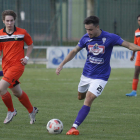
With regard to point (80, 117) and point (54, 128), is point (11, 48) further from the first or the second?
point (80, 117)

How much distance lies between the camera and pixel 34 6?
21828mm

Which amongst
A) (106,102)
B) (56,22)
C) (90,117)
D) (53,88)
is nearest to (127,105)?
(106,102)

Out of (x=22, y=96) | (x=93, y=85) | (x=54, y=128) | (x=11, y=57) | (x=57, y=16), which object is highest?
(x=11, y=57)

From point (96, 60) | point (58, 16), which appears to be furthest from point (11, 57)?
point (58, 16)

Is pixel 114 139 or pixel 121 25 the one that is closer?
pixel 114 139

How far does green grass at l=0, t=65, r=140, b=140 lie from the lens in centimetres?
541

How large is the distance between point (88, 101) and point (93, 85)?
30 centimetres

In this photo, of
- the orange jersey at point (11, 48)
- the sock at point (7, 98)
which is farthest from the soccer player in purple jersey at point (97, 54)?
the sock at point (7, 98)

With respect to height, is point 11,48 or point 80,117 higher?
point 11,48

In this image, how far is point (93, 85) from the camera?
18.7 ft

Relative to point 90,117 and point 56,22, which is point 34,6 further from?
point 90,117

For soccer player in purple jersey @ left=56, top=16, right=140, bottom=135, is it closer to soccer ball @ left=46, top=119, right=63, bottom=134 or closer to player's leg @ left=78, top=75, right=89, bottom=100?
player's leg @ left=78, top=75, right=89, bottom=100

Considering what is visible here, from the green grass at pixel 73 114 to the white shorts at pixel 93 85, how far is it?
0.62m

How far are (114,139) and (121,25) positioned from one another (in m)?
18.7
